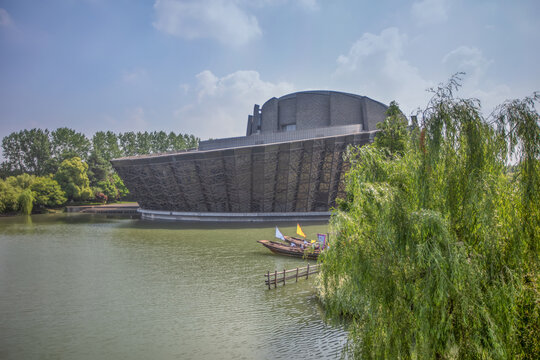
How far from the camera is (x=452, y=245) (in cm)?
463

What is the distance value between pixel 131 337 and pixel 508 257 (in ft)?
27.5

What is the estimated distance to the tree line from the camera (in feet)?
164

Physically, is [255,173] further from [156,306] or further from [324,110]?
[156,306]

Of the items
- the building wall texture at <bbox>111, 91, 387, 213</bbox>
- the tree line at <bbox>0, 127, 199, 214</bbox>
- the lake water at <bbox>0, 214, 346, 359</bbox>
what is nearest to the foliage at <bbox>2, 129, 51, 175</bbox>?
the tree line at <bbox>0, 127, 199, 214</bbox>

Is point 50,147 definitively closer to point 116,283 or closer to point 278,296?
point 116,283

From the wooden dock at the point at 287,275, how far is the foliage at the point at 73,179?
1965 inches

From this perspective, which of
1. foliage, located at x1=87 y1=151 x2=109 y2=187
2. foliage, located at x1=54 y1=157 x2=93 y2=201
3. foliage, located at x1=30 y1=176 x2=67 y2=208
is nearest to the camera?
foliage, located at x1=30 y1=176 x2=67 y2=208

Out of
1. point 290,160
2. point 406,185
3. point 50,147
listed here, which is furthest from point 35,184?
point 406,185

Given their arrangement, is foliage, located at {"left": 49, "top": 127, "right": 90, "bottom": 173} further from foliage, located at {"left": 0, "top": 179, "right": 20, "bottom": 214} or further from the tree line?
foliage, located at {"left": 0, "top": 179, "right": 20, "bottom": 214}

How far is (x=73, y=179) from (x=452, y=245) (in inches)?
2354

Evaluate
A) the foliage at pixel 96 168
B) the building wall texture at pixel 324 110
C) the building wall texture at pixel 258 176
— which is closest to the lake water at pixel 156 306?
the building wall texture at pixel 258 176

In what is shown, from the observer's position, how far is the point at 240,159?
30.4m

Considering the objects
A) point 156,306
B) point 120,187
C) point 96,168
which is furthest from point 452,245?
point 120,187

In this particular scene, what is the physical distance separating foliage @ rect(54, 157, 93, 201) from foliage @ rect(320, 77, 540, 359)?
56743 millimetres
